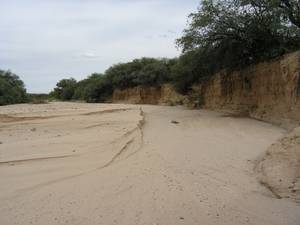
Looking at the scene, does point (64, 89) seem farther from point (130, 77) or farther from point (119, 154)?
point (119, 154)

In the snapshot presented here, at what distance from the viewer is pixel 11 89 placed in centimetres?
3759

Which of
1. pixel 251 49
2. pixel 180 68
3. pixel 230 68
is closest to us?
pixel 251 49

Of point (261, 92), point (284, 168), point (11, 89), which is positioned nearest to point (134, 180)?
point (284, 168)

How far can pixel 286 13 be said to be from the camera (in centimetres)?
1427

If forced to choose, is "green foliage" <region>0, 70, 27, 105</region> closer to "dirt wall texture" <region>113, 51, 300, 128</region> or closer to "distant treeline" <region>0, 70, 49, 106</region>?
"distant treeline" <region>0, 70, 49, 106</region>

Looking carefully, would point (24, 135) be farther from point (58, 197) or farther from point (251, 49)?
point (251, 49)

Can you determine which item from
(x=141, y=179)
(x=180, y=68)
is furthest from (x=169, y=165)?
(x=180, y=68)

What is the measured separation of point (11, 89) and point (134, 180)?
34.5 metres

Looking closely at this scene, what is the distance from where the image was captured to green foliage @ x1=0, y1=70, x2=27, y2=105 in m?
35.3

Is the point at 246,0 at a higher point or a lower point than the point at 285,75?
higher

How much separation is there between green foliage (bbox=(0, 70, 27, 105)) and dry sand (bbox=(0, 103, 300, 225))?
26.4 m

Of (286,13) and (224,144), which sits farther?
(286,13)

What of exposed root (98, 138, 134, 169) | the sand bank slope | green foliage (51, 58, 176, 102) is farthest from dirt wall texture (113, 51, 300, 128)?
green foliage (51, 58, 176, 102)

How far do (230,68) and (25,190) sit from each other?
14.0 meters
